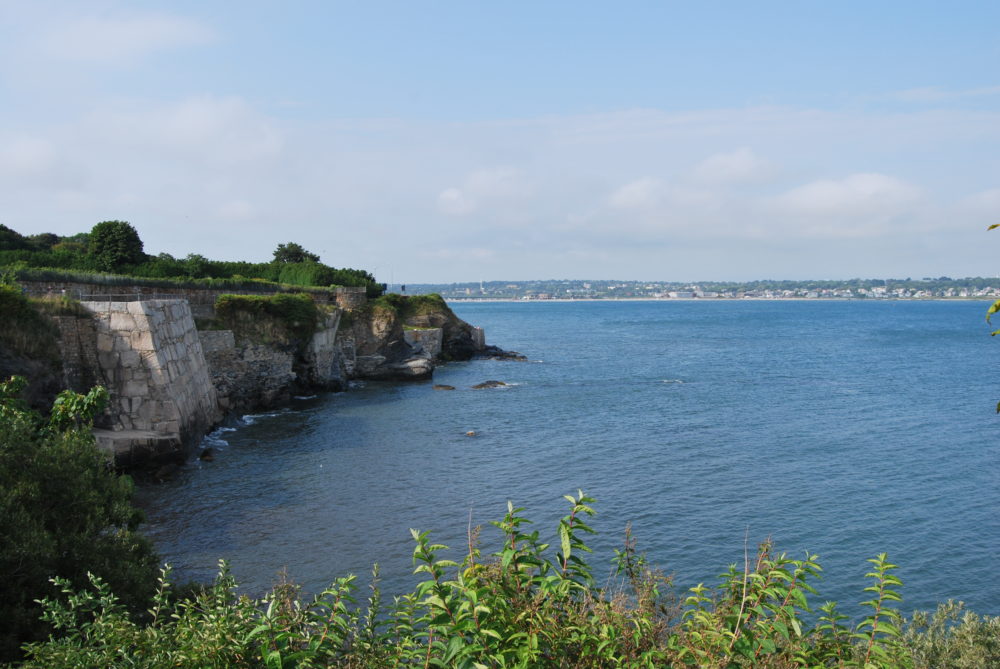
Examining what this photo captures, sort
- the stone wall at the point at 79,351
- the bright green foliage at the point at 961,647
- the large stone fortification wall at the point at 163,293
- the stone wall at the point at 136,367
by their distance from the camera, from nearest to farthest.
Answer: the bright green foliage at the point at 961,647 → the stone wall at the point at 79,351 → the stone wall at the point at 136,367 → the large stone fortification wall at the point at 163,293

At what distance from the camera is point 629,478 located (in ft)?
87.1

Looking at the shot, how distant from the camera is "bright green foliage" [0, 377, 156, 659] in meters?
8.65

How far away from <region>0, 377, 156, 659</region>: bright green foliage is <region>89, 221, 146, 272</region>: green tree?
39.9 metres

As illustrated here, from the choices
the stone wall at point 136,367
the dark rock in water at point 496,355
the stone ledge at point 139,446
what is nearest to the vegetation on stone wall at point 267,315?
the stone wall at point 136,367

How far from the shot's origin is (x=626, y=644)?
5973 millimetres

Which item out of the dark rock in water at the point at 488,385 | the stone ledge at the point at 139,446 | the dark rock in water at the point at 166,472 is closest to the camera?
the stone ledge at the point at 139,446

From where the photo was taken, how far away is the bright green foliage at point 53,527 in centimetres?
865

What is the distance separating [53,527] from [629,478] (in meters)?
20.3

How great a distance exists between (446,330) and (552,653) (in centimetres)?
6665

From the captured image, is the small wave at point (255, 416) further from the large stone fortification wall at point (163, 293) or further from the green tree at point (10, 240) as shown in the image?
the green tree at point (10, 240)

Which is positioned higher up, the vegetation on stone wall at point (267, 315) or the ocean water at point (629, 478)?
the vegetation on stone wall at point (267, 315)

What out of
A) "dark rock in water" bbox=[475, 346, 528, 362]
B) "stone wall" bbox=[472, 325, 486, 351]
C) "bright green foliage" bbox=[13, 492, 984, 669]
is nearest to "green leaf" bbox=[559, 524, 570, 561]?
"bright green foliage" bbox=[13, 492, 984, 669]

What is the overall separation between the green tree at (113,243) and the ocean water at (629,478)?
16.9 m

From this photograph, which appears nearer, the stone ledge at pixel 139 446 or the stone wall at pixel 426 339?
the stone ledge at pixel 139 446
